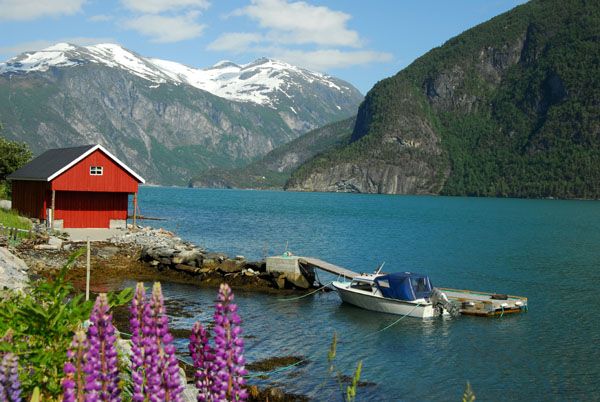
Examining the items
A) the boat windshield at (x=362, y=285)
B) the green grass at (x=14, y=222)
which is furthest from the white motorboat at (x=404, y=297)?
the green grass at (x=14, y=222)

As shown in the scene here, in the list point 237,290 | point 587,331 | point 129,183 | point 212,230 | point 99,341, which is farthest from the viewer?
point 212,230

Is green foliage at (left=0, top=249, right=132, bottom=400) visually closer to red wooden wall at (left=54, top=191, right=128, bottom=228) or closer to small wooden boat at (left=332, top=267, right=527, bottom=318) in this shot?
small wooden boat at (left=332, top=267, right=527, bottom=318)

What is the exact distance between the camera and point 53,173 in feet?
142

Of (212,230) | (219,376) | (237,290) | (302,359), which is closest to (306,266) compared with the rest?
(237,290)

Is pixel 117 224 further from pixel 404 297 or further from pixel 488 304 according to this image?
pixel 488 304

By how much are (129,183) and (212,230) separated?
2961 centimetres

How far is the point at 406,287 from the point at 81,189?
1097 inches

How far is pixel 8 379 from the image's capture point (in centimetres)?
364

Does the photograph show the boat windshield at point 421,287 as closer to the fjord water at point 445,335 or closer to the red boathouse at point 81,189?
the fjord water at point 445,335

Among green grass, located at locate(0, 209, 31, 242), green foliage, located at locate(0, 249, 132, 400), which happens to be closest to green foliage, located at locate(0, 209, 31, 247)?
green grass, located at locate(0, 209, 31, 242)

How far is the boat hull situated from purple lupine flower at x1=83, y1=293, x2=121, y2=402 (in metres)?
27.2

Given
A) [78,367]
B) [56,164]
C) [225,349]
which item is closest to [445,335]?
[225,349]

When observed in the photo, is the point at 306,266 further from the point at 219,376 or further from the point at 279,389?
the point at 219,376

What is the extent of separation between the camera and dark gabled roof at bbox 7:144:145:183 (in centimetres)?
4391
